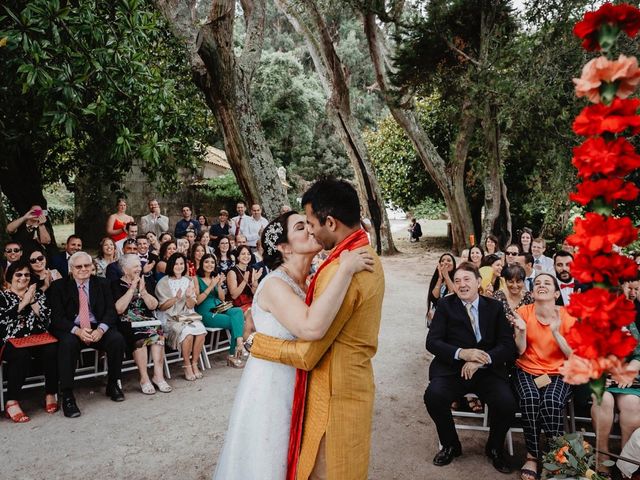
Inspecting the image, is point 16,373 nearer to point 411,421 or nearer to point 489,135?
point 411,421

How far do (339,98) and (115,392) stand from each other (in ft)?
42.3

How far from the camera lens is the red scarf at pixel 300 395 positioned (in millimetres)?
2318

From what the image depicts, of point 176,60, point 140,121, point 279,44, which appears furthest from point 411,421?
point 279,44

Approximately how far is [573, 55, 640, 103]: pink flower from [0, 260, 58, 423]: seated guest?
16.6 feet

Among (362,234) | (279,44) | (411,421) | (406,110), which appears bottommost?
(411,421)

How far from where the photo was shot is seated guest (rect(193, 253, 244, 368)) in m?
6.52

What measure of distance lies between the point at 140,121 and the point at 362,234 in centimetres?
434

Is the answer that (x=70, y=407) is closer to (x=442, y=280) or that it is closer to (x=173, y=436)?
(x=173, y=436)

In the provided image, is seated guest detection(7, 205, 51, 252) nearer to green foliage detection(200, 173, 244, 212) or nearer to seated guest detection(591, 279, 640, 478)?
seated guest detection(591, 279, 640, 478)

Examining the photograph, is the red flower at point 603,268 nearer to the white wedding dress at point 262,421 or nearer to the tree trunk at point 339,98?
the white wedding dress at point 262,421

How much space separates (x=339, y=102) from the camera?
1630 centimetres

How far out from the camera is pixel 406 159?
19375mm

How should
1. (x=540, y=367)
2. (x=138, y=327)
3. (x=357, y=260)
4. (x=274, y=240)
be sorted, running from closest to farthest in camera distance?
(x=357, y=260)
(x=274, y=240)
(x=540, y=367)
(x=138, y=327)

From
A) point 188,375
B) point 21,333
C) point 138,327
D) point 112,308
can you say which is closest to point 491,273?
point 188,375
